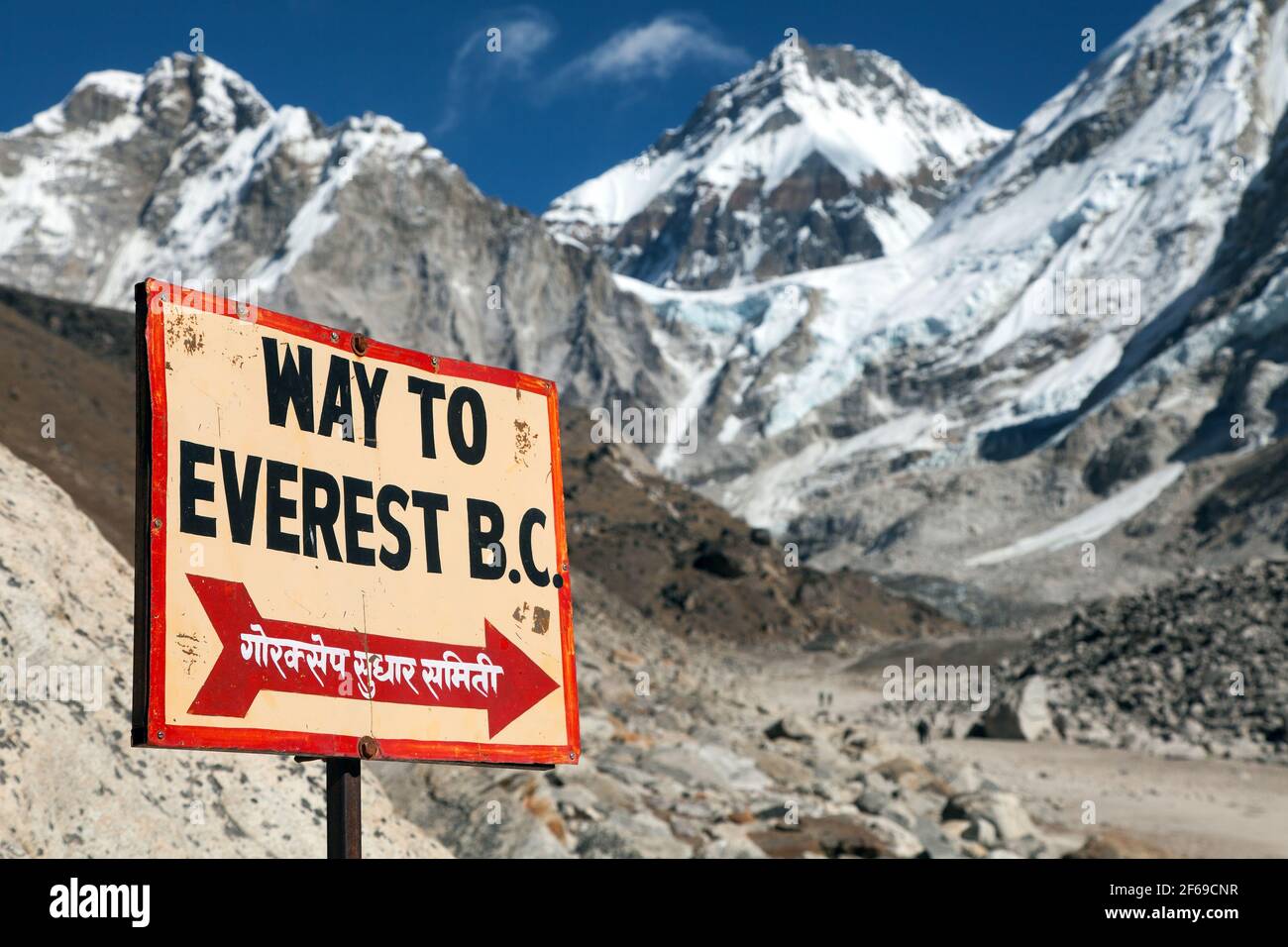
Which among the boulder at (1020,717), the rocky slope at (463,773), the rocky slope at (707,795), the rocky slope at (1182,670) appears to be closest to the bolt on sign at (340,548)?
the rocky slope at (463,773)

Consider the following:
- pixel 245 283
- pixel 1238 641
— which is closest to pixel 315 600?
pixel 1238 641

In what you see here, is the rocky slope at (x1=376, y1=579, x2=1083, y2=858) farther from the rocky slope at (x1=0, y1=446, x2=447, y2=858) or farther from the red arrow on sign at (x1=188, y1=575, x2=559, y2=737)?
the red arrow on sign at (x1=188, y1=575, x2=559, y2=737)

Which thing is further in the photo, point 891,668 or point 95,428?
point 891,668

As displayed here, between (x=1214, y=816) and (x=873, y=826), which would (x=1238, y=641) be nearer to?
(x=1214, y=816)

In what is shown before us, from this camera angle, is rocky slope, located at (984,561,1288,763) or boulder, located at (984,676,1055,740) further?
boulder, located at (984,676,1055,740)

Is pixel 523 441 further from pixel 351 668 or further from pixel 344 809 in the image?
pixel 344 809

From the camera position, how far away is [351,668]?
15.6ft

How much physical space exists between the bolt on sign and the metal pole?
6cm

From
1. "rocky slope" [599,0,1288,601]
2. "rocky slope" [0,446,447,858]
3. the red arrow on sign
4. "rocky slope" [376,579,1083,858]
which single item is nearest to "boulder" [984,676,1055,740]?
"rocky slope" [376,579,1083,858]

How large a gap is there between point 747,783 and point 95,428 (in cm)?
3201

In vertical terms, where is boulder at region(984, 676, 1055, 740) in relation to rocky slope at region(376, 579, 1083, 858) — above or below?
above

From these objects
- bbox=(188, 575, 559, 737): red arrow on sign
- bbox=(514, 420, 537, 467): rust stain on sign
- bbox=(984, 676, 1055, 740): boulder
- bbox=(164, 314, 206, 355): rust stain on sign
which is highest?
bbox=(984, 676, 1055, 740): boulder

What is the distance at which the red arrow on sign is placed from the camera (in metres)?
4.48

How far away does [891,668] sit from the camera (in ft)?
218
